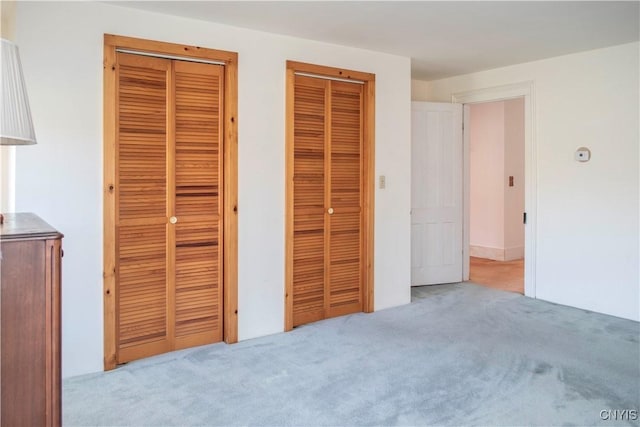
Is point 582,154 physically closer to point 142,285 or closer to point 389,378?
point 389,378

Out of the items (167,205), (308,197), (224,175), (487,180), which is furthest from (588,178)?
(167,205)

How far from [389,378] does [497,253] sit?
460cm

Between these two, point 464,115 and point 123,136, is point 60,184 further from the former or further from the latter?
point 464,115

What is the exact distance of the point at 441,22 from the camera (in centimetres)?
344

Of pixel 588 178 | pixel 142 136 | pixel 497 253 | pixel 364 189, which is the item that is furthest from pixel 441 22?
pixel 497 253

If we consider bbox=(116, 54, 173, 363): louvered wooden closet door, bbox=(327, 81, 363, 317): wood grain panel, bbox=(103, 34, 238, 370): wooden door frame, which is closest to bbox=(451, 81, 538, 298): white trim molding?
bbox=(327, 81, 363, 317): wood grain panel

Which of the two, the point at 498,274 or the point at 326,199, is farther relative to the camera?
the point at 498,274

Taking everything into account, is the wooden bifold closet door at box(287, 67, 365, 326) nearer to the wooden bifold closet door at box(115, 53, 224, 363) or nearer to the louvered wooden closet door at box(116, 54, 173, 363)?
the wooden bifold closet door at box(115, 53, 224, 363)

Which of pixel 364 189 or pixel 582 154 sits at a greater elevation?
pixel 582 154

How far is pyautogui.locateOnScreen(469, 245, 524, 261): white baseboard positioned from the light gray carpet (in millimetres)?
2813

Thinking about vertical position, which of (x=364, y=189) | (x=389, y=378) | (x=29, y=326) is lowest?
(x=389, y=378)

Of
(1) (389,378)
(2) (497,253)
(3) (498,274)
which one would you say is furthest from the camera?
(2) (497,253)

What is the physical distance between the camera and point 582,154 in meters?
4.36

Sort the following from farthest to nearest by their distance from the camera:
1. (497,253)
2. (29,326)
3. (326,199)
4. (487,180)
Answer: (487,180), (497,253), (326,199), (29,326)
